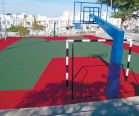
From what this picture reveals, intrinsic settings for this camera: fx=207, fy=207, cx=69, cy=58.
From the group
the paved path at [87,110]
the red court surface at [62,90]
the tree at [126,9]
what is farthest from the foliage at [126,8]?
the paved path at [87,110]

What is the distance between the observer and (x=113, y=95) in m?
6.16

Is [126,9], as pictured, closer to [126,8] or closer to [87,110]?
[126,8]

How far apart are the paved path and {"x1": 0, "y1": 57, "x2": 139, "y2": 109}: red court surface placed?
1.84 feet

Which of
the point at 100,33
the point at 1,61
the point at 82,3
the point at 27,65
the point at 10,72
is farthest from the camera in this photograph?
the point at 100,33

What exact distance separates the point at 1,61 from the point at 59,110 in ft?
22.0

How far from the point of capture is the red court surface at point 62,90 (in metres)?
5.82

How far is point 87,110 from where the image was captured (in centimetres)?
491

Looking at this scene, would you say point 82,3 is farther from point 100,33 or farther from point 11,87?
point 11,87

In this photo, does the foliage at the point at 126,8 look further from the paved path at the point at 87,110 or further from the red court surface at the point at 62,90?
Result: the paved path at the point at 87,110

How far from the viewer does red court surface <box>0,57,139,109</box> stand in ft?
19.1

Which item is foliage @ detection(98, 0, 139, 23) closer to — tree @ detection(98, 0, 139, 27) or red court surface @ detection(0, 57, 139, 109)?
tree @ detection(98, 0, 139, 27)

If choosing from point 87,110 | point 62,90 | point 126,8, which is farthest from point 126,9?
point 87,110

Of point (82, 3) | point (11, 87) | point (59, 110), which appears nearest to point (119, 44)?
point (59, 110)

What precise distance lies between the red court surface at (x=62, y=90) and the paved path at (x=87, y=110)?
1.84ft
